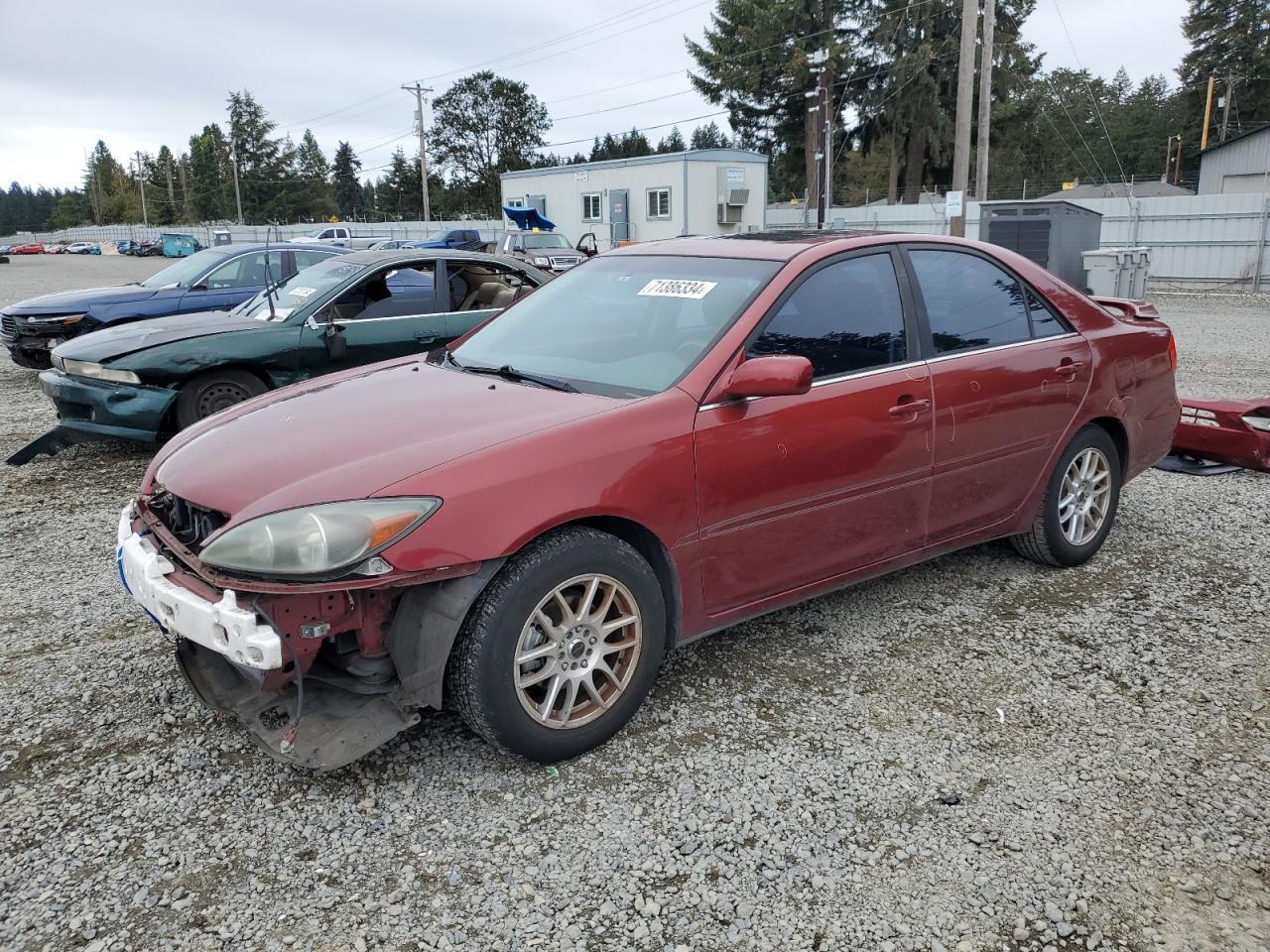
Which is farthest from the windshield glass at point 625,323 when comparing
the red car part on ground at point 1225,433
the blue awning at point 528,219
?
the blue awning at point 528,219

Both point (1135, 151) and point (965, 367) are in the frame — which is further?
point (1135, 151)

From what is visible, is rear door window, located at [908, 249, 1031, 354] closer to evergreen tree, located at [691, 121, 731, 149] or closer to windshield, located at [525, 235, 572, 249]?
windshield, located at [525, 235, 572, 249]

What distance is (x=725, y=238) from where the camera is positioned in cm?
408

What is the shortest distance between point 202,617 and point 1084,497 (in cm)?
384

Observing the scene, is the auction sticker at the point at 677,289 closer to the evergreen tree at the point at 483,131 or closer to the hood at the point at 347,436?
the hood at the point at 347,436

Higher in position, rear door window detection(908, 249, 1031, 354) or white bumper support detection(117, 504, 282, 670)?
rear door window detection(908, 249, 1031, 354)

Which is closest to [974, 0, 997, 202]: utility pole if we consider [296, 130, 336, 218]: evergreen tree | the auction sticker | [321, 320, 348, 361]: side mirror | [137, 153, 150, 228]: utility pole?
[321, 320, 348, 361]: side mirror

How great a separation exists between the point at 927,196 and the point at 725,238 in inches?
1608

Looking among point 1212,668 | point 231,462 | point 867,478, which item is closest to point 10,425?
point 231,462

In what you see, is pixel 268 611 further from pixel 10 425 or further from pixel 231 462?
pixel 10 425

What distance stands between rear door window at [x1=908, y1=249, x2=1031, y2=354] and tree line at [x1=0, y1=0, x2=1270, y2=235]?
33.5 metres

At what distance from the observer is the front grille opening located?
2.84 metres

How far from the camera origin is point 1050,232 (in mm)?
15859

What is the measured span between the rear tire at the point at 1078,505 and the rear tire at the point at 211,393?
4.95 metres
